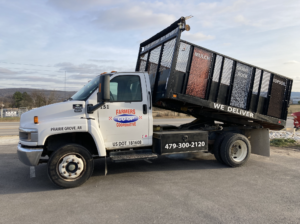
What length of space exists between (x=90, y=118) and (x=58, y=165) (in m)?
1.13

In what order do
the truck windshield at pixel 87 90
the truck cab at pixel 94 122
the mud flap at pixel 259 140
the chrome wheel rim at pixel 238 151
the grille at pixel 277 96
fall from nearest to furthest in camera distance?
the truck cab at pixel 94 122, the truck windshield at pixel 87 90, the chrome wheel rim at pixel 238 151, the grille at pixel 277 96, the mud flap at pixel 259 140

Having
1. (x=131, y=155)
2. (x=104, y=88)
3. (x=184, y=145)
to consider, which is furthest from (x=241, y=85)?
(x=104, y=88)

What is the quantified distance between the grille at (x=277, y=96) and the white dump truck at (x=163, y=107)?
29 mm

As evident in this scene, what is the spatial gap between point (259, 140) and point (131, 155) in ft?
13.8

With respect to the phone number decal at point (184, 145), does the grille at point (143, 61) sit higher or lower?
higher

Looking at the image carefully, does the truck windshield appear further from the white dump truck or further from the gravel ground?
the gravel ground

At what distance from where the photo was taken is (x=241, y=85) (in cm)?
691

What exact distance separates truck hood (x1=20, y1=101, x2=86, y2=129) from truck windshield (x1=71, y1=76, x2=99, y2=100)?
274mm

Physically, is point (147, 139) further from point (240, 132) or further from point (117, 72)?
point (240, 132)

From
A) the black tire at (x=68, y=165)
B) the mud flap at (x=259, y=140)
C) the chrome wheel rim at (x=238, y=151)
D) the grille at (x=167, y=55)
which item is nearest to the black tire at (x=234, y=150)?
the chrome wheel rim at (x=238, y=151)

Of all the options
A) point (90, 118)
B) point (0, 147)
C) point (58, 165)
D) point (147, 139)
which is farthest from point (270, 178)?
point (0, 147)

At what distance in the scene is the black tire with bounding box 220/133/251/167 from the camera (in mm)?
6652

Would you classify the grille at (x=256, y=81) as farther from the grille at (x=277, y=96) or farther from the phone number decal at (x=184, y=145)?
the phone number decal at (x=184, y=145)

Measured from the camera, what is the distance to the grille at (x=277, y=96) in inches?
287
